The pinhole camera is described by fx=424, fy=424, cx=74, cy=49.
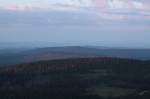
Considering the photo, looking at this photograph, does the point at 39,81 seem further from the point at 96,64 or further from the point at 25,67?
the point at 96,64

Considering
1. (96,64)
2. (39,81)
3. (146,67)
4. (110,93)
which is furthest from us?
(96,64)

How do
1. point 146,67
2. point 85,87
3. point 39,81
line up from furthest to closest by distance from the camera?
1. point 146,67
2. point 39,81
3. point 85,87

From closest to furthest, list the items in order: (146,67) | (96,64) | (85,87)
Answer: (85,87), (146,67), (96,64)

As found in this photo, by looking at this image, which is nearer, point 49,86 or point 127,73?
point 49,86

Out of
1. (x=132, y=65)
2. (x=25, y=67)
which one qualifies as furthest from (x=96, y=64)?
(x=25, y=67)

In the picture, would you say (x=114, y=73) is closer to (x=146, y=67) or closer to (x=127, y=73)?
(x=127, y=73)

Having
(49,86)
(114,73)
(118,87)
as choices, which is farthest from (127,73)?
(49,86)
